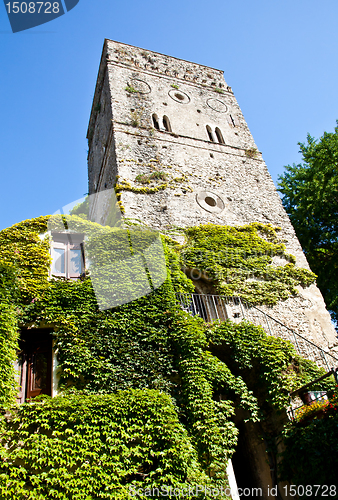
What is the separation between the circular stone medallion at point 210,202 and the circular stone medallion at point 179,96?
5468 mm

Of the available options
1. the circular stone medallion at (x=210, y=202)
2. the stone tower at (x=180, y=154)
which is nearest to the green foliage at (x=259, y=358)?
the stone tower at (x=180, y=154)

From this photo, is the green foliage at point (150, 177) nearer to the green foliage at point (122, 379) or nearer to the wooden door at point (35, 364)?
the green foliage at point (122, 379)

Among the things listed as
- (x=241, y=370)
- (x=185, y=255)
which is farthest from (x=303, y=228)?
(x=241, y=370)

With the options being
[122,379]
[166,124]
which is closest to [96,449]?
[122,379]

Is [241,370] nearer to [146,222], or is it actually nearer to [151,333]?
[151,333]

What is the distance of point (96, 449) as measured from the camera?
239 inches

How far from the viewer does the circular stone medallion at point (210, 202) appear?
13.5 meters

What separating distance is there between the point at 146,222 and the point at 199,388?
6118mm

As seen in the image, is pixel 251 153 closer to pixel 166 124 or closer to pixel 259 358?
pixel 166 124

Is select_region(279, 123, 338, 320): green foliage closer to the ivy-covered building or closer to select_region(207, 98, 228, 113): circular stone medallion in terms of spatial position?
the ivy-covered building

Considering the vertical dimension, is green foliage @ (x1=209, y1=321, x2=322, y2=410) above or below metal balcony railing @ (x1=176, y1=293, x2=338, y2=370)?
below

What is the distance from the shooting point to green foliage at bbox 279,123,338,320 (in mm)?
16141

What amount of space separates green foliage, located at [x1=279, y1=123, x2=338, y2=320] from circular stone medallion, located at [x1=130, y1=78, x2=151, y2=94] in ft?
25.6

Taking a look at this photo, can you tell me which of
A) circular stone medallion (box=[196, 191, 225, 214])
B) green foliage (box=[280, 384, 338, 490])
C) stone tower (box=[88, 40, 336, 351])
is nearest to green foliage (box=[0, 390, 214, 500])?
green foliage (box=[280, 384, 338, 490])
